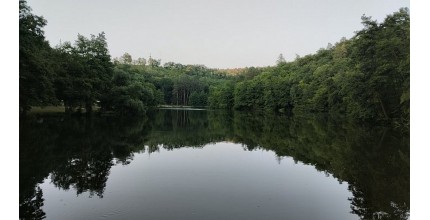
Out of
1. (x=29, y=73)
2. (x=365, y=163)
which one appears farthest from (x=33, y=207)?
(x=29, y=73)

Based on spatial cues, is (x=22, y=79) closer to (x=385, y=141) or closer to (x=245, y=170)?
(x=245, y=170)

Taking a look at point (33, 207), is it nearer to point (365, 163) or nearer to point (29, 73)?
point (365, 163)

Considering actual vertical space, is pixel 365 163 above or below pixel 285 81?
below

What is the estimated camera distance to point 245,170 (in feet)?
46.9

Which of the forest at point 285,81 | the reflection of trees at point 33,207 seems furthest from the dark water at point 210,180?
the forest at point 285,81

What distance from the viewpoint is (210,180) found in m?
12.2

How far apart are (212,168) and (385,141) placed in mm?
13375

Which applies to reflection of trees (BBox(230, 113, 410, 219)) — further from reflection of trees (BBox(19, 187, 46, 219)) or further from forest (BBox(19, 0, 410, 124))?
reflection of trees (BBox(19, 187, 46, 219))

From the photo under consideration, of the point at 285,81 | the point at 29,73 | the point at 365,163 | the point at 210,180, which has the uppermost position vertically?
the point at 285,81

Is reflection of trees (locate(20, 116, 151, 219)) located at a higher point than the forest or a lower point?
lower

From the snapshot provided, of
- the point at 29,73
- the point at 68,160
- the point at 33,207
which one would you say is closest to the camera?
the point at 33,207

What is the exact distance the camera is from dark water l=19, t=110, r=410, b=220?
28.5 feet

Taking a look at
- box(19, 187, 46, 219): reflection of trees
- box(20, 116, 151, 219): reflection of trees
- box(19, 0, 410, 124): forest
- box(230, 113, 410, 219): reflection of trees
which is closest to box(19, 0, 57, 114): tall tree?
box(19, 0, 410, 124): forest

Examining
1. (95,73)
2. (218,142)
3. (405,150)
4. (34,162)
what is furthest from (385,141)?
(95,73)
